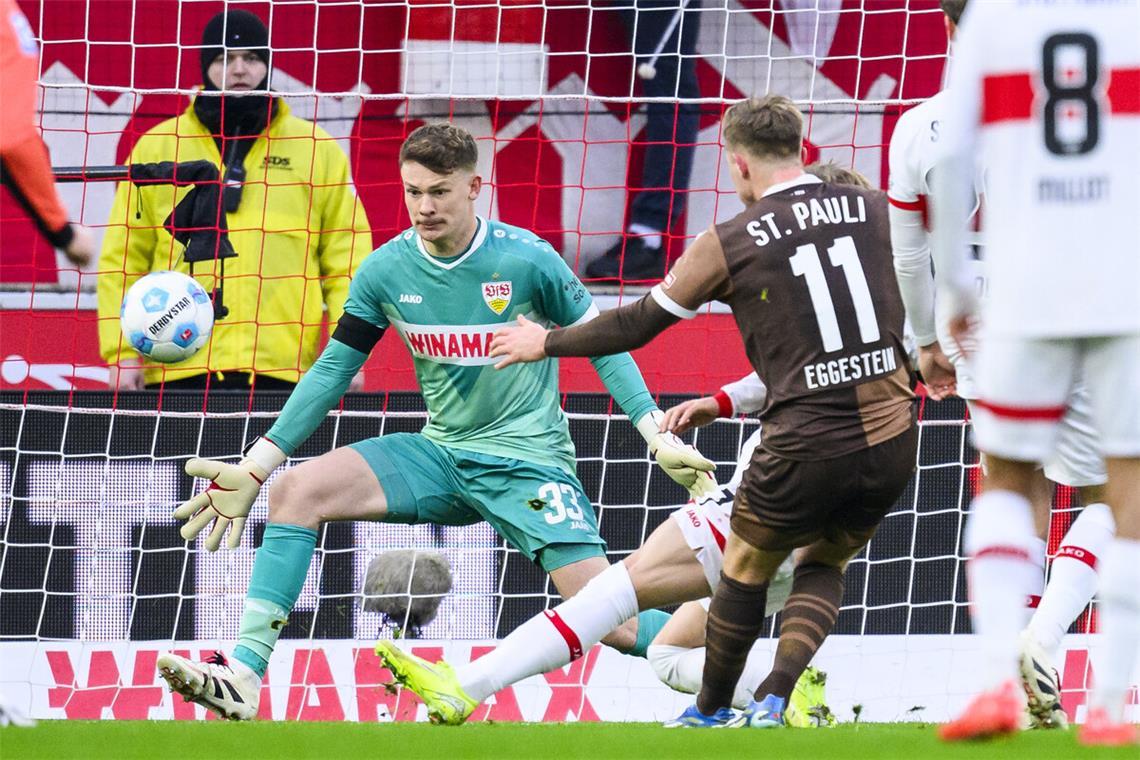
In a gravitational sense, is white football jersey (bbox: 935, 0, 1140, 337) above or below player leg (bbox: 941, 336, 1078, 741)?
above

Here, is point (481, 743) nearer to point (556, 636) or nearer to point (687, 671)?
point (556, 636)

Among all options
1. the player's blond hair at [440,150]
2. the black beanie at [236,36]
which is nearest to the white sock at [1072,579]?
the player's blond hair at [440,150]

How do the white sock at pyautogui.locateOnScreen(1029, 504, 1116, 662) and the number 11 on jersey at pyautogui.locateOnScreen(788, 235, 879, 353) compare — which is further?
the white sock at pyautogui.locateOnScreen(1029, 504, 1116, 662)

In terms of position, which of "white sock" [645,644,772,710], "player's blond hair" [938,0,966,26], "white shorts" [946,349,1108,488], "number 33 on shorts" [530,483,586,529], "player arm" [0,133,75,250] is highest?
"player's blond hair" [938,0,966,26]

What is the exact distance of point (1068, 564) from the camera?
5363 millimetres

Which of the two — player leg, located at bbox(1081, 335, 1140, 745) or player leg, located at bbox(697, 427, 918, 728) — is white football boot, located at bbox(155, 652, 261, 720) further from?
player leg, located at bbox(1081, 335, 1140, 745)

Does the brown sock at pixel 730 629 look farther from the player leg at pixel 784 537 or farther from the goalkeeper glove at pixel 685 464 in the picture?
the goalkeeper glove at pixel 685 464

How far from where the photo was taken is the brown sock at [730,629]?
482 centimetres

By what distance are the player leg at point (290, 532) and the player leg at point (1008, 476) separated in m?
2.63

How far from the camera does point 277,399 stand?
22.4ft

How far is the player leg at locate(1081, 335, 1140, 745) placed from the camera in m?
3.44

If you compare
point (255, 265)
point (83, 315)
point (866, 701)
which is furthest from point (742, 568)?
point (83, 315)

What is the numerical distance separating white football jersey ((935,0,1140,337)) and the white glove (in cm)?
217

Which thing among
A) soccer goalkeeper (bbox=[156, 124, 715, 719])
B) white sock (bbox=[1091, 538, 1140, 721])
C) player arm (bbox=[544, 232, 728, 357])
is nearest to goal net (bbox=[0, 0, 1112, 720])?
soccer goalkeeper (bbox=[156, 124, 715, 719])
